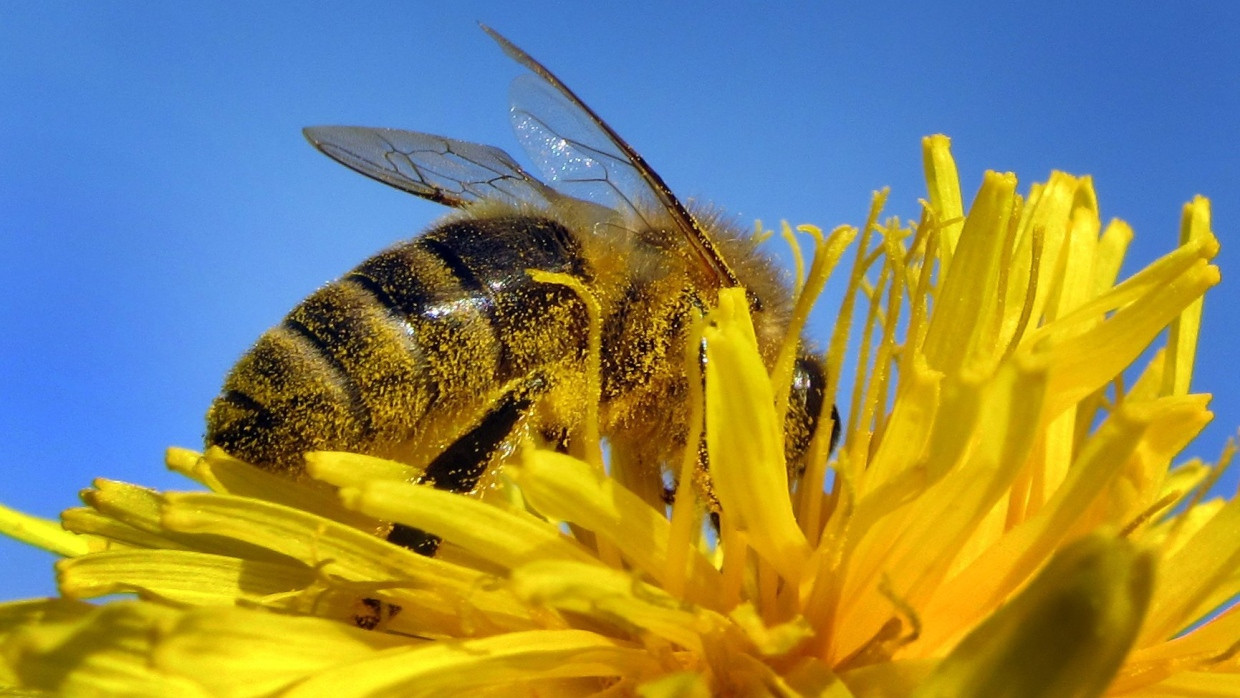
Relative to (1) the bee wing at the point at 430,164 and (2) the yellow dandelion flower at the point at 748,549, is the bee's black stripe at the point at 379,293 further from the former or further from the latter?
(1) the bee wing at the point at 430,164

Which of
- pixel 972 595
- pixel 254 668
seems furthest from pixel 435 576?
pixel 972 595

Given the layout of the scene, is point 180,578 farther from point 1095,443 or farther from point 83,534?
point 1095,443

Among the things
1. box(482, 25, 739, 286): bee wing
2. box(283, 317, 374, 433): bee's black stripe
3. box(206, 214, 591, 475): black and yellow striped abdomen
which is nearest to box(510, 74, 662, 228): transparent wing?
box(482, 25, 739, 286): bee wing

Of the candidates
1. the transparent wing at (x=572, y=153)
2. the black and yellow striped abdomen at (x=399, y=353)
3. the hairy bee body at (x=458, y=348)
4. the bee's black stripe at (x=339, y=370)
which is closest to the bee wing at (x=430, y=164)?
the transparent wing at (x=572, y=153)

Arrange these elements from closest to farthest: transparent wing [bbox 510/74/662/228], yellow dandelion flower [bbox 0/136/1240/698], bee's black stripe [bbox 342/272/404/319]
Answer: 1. yellow dandelion flower [bbox 0/136/1240/698]
2. bee's black stripe [bbox 342/272/404/319]
3. transparent wing [bbox 510/74/662/228]

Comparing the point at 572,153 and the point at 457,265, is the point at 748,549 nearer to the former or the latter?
the point at 457,265

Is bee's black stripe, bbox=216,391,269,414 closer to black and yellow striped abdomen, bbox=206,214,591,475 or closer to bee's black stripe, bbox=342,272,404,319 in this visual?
black and yellow striped abdomen, bbox=206,214,591,475

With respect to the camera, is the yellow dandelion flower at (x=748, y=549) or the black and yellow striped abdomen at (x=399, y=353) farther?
the black and yellow striped abdomen at (x=399, y=353)

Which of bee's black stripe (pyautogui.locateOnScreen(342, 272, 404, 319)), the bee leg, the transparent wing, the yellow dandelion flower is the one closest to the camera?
the yellow dandelion flower
